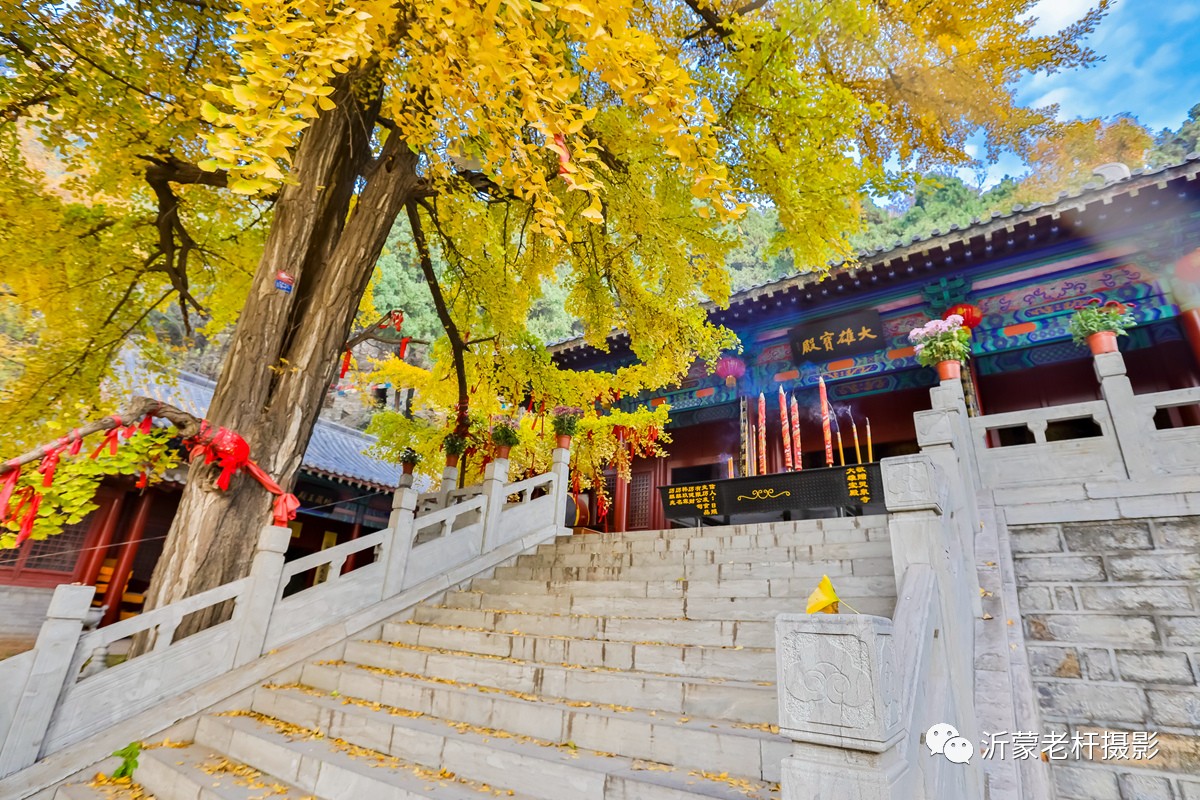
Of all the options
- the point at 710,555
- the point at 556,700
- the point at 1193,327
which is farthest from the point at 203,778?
the point at 1193,327

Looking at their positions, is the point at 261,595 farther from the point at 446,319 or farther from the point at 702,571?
the point at 446,319

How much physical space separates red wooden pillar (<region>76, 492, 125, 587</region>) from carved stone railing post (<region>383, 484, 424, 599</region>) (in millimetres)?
8276

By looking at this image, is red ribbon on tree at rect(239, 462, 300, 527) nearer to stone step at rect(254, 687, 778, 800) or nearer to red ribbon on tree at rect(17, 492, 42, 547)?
red ribbon on tree at rect(17, 492, 42, 547)

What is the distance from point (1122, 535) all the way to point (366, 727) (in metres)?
6.16

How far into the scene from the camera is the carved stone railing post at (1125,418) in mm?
5055

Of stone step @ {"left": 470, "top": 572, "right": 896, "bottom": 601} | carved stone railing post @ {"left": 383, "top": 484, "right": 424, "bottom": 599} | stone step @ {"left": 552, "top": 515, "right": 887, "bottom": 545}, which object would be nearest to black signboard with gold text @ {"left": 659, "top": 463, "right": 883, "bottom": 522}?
stone step @ {"left": 552, "top": 515, "right": 887, "bottom": 545}

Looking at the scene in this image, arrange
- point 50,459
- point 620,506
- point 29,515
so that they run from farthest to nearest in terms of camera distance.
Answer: point 620,506 → point 29,515 → point 50,459

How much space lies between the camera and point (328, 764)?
3.35m

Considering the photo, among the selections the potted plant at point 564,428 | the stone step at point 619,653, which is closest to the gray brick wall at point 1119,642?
the stone step at point 619,653

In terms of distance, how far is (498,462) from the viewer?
764 centimetres

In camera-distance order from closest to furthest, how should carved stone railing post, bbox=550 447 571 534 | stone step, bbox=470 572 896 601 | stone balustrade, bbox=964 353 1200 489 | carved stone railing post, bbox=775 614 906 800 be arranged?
carved stone railing post, bbox=775 614 906 800
stone step, bbox=470 572 896 601
stone balustrade, bbox=964 353 1200 489
carved stone railing post, bbox=550 447 571 534

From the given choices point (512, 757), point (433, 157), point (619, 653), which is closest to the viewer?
point (512, 757)

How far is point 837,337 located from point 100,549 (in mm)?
14894

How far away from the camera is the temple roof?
7.41 meters
